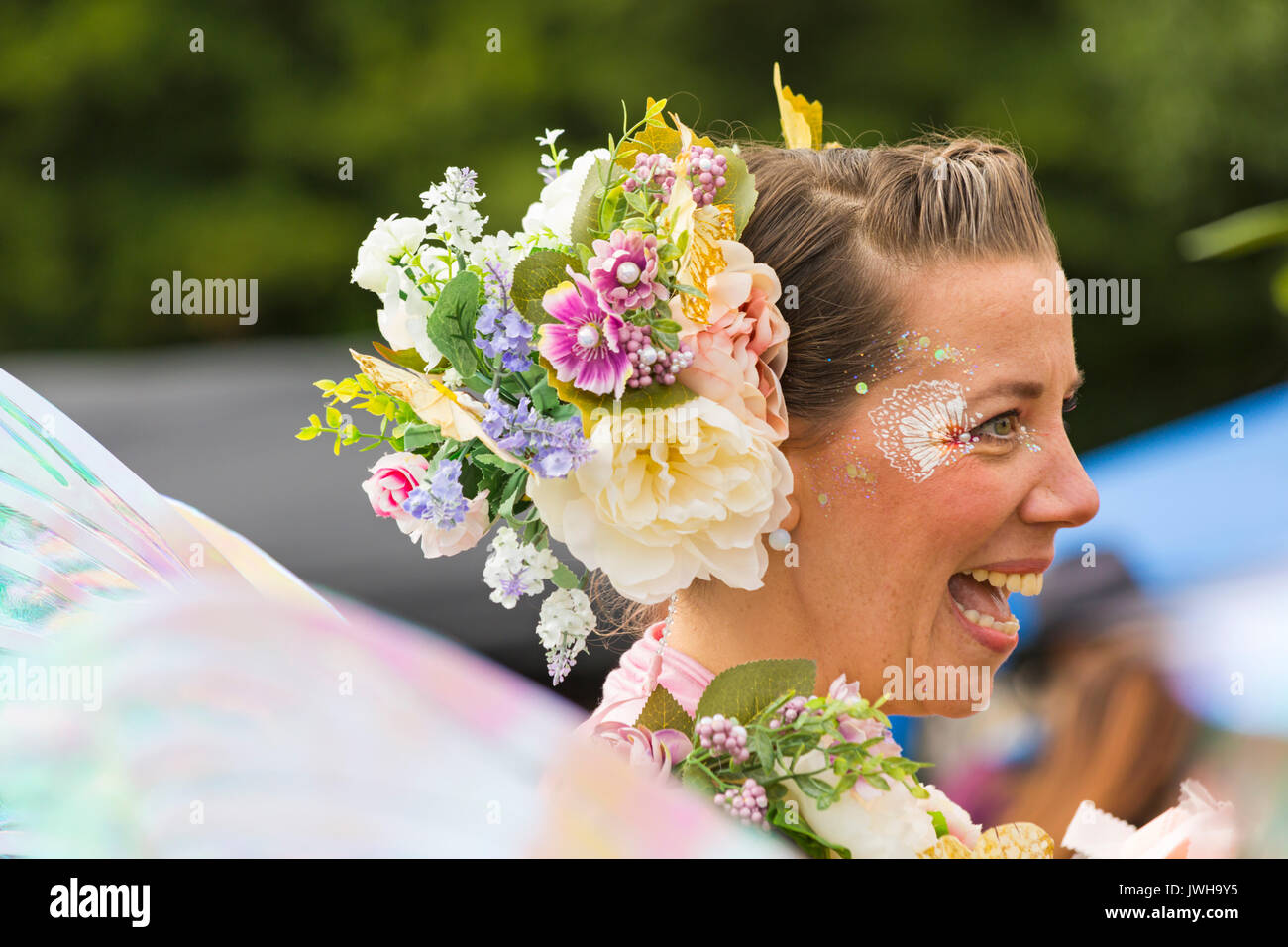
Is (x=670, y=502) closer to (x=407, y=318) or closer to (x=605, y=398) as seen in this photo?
(x=605, y=398)

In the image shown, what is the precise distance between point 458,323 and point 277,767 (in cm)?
67

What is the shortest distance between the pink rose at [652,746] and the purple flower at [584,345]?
0.48 metres

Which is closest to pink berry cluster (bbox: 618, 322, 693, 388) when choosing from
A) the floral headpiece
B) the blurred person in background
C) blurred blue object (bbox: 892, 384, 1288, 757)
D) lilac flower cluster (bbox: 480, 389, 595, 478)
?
the floral headpiece

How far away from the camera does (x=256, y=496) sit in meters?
5.39

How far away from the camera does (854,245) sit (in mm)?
2051

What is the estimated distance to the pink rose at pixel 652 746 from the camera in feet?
6.12

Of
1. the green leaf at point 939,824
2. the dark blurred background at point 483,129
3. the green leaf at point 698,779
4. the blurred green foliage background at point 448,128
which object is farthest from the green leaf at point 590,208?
the blurred green foliage background at point 448,128

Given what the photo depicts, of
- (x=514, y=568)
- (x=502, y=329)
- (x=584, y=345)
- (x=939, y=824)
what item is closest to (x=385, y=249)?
(x=502, y=329)

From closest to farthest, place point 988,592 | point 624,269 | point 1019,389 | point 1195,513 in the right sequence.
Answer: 1. point 624,269
2. point 1019,389
3. point 988,592
4. point 1195,513

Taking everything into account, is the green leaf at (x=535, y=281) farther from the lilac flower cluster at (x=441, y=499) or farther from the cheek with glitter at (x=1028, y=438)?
the cheek with glitter at (x=1028, y=438)

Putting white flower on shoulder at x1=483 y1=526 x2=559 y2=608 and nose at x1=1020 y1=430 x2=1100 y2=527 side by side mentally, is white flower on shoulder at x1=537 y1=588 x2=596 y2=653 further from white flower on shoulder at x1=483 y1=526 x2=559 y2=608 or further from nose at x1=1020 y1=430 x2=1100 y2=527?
nose at x1=1020 y1=430 x2=1100 y2=527
